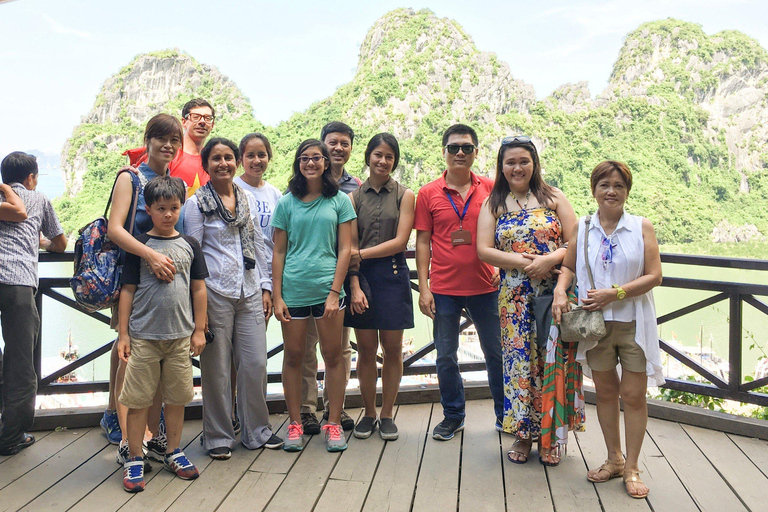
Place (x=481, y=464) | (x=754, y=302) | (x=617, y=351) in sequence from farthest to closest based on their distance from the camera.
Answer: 1. (x=754, y=302)
2. (x=481, y=464)
3. (x=617, y=351)

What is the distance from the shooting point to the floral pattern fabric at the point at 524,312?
2434 millimetres

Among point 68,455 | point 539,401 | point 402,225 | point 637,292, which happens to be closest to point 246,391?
point 68,455

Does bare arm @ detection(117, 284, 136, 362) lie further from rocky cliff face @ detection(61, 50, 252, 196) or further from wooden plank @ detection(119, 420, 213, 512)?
rocky cliff face @ detection(61, 50, 252, 196)

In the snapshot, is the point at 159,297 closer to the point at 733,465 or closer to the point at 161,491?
the point at 161,491

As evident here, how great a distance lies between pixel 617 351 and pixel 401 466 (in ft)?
3.18

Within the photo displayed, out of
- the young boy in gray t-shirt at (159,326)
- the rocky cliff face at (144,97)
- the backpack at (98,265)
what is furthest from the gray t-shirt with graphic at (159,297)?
the rocky cliff face at (144,97)

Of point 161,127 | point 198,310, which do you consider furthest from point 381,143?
point 198,310

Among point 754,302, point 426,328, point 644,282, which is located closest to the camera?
point 644,282

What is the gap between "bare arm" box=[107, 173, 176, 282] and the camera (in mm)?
2217

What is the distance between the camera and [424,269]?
2748 mm

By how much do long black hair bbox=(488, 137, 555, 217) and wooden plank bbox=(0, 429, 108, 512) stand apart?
6.69 feet

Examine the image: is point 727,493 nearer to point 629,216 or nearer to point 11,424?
point 629,216

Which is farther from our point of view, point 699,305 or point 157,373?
point 699,305

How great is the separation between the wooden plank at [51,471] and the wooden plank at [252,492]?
0.72 m
